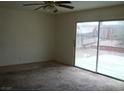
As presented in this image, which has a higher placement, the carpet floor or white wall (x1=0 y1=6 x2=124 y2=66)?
white wall (x1=0 y1=6 x2=124 y2=66)

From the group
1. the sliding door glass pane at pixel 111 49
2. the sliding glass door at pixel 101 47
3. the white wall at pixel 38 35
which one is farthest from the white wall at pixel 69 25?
the sliding door glass pane at pixel 111 49

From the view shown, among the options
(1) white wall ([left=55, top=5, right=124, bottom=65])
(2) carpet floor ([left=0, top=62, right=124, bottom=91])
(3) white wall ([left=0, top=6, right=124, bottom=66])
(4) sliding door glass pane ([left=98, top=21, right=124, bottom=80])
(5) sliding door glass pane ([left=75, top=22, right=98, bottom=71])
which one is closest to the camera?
(2) carpet floor ([left=0, top=62, right=124, bottom=91])

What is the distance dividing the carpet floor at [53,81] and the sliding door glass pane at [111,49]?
38 centimetres

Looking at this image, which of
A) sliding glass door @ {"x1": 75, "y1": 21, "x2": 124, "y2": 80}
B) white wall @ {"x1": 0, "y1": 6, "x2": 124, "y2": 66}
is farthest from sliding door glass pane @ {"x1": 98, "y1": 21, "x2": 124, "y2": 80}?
white wall @ {"x1": 0, "y1": 6, "x2": 124, "y2": 66}

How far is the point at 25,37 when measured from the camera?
6.42 metres

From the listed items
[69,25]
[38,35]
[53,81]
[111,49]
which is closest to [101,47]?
[111,49]

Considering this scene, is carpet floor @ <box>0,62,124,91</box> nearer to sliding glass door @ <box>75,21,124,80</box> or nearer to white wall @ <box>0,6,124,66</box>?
sliding glass door @ <box>75,21,124,80</box>

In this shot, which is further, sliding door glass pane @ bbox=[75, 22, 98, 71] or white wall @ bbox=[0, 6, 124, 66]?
white wall @ bbox=[0, 6, 124, 66]

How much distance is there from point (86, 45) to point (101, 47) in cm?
79

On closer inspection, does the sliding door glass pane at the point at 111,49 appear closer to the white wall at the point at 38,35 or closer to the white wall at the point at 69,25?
the white wall at the point at 69,25

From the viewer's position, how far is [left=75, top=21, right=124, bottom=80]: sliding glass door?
4777 millimetres

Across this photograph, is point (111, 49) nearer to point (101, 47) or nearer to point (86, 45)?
point (101, 47)

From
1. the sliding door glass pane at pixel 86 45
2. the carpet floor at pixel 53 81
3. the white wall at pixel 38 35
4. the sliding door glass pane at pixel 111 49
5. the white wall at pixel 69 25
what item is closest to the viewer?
the carpet floor at pixel 53 81

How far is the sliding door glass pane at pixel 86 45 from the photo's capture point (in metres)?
5.59
